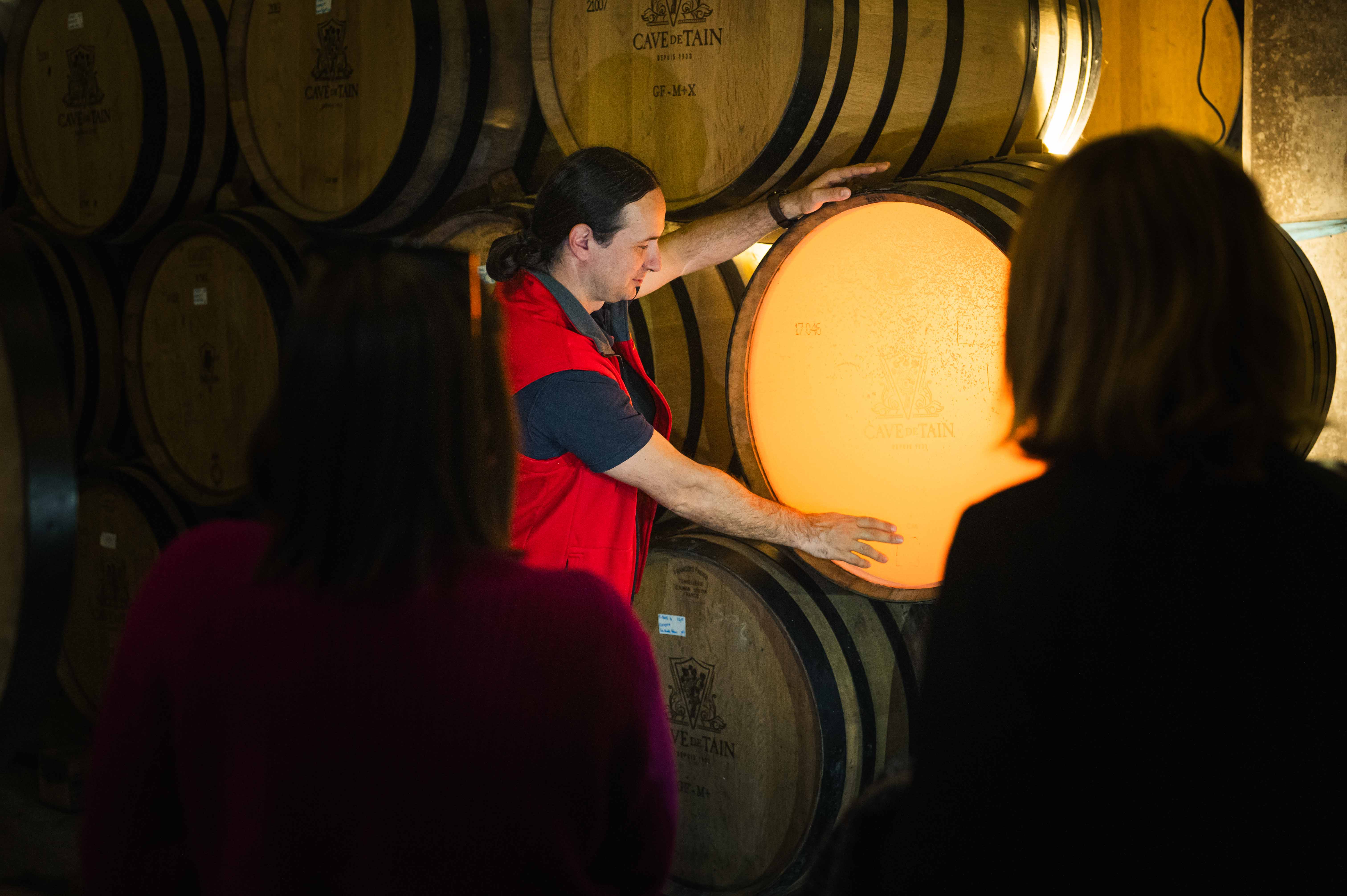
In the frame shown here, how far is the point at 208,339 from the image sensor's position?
3.26m

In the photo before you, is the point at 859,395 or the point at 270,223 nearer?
the point at 859,395

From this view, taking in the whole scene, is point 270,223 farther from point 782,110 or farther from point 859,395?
point 859,395

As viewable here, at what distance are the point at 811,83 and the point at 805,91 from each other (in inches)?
0.8

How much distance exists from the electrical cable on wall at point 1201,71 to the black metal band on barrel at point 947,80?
50.8 inches

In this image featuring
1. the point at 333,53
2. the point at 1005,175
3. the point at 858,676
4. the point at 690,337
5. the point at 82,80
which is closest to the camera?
the point at 1005,175

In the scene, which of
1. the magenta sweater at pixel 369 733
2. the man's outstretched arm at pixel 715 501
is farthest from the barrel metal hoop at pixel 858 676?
the magenta sweater at pixel 369 733

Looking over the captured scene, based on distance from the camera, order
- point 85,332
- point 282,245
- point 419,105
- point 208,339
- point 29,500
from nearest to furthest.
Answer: point 29,500
point 419,105
point 282,245
point 208,339
point 85,332

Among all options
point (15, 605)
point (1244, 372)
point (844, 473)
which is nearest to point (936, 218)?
point (844, 473)

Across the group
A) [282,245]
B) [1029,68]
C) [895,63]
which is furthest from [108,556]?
[1029,68]

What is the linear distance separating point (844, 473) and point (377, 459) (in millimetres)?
1221

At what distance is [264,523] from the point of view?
93 cm

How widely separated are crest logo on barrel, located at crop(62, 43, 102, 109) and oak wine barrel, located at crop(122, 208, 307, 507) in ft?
1.82

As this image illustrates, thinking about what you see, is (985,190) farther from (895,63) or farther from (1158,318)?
(1158,318)

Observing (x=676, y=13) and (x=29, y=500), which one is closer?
(x=29, y=500)
